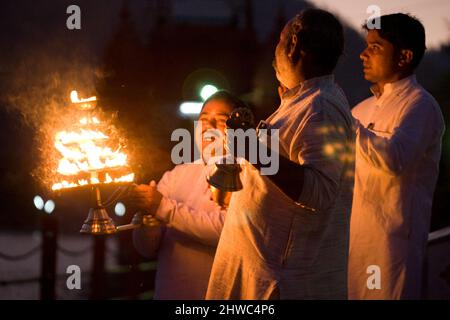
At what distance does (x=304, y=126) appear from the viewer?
99.0 inches

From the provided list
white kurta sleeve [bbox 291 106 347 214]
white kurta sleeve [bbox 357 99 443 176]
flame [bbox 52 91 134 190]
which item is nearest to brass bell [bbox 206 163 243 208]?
white kurta sleeve [bbox 291 106 347 214]

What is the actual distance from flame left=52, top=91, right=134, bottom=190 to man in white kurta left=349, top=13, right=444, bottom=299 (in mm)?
1344

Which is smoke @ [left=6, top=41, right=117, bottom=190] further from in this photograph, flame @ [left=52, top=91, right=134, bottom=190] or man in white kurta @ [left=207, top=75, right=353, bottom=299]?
man in white kurta @ [left=207, top=75, right=353, bottom=299]

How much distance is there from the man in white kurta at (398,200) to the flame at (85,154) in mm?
1358

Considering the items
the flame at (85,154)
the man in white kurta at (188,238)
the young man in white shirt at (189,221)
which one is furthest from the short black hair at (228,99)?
the flame at (85,154)

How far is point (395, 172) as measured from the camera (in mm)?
3637

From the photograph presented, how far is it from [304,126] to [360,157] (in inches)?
48.7

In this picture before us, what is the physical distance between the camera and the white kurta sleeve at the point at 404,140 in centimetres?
356

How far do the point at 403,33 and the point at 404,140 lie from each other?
27.8 inches

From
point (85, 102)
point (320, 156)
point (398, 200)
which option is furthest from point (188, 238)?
point (320, 156)

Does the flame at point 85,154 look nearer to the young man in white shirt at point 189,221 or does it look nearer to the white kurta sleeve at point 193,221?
the young man in white shirt at point 189,221

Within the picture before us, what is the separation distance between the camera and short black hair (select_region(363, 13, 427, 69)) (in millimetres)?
3924

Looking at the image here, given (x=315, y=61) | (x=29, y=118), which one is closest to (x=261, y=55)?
(x=29, y=118)
